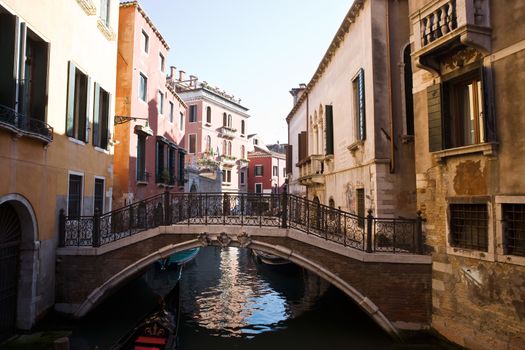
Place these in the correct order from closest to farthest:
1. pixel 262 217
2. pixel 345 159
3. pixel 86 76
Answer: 1. pixel 262 217
2. pixel 86 76
3. pixel 345 159

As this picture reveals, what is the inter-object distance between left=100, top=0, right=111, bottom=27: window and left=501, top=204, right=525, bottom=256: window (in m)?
11.3

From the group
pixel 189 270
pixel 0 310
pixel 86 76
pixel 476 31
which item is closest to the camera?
pixel 476 31

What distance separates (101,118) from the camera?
39.4ft

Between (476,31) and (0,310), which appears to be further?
(0,310)

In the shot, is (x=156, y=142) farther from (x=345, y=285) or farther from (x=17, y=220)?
(x=345, y=285)

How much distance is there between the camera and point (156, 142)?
671 inches

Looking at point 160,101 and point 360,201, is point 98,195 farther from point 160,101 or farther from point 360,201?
point 360,201

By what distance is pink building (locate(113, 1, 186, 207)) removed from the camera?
46.1 ft

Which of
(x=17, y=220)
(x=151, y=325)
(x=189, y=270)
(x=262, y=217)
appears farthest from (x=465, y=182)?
(x=189, y=270)

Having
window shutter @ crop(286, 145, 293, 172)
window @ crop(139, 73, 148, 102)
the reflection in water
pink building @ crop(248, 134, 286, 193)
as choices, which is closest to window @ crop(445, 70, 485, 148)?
the reflection in water

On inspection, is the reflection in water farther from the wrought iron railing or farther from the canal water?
the wrought iron railing

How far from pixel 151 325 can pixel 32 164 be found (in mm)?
3999

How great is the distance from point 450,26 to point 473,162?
238 centimetres

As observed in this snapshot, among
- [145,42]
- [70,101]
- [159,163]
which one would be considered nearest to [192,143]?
[159,163]
